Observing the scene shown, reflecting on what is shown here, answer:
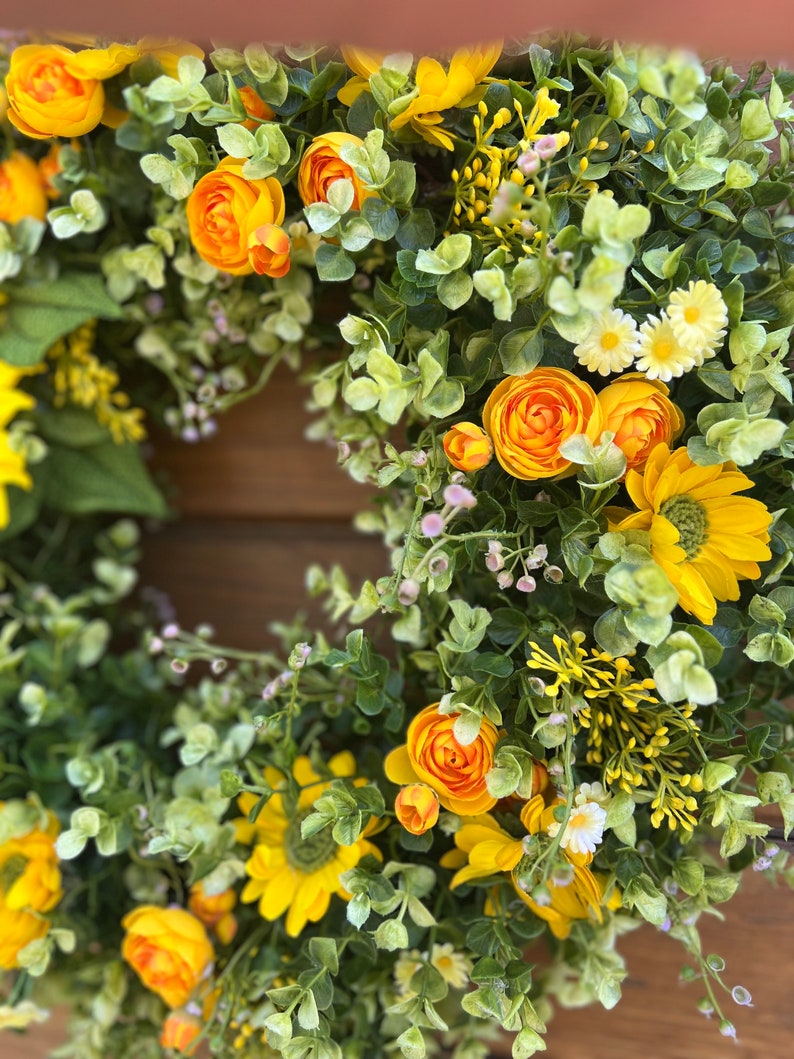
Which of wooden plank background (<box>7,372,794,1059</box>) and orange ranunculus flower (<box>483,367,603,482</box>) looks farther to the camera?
wooden plank background (<box>7,372,794,1059</box>)

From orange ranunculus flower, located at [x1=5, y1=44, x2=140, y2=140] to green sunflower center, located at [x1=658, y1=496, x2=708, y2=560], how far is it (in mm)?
425

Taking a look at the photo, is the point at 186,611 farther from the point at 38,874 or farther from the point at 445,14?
the point at 445,14

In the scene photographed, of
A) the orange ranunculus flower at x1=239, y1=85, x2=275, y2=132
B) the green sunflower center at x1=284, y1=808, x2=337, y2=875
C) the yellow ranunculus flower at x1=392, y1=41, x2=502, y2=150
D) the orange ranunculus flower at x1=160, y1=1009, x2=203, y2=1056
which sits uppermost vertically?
the yellow ranunculus flower at x1=392, y1=41, x2=502, y2=150

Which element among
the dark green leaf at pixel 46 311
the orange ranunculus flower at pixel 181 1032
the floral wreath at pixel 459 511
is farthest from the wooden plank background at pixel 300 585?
the orange ranunculus flower at pixel 181 1032

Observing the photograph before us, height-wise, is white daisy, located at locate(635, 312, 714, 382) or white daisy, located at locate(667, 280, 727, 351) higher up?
white daisy, located at locate(667, 280, 727, 351)

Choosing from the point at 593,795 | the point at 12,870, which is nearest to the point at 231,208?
the point at 593,795

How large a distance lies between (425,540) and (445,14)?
25cm

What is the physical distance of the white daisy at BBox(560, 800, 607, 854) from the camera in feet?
1.48

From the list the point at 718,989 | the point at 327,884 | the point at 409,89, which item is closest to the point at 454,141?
the point at 409,89

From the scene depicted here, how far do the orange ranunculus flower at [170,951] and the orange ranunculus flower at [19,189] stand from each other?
1.68 feet

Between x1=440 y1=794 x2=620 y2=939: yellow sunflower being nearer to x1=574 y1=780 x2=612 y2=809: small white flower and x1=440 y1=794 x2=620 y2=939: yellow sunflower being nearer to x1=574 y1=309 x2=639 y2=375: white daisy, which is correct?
x1=574 y1=780 x2=612 y2=809: small white flower

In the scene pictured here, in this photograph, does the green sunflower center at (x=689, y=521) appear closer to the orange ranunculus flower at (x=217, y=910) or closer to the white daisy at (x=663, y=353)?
the white daisy at (x=663, y=353)

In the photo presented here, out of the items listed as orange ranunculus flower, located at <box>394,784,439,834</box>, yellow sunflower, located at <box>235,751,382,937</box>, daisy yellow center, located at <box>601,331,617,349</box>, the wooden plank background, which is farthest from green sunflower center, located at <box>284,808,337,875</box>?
daisy yellow center, located at <box>601,331,617,349</box>

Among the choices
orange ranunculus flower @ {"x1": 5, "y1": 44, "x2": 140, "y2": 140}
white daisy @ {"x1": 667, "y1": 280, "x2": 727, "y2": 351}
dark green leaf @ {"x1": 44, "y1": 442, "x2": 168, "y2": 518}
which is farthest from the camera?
dark green leaf @ {"x1": 44, "y1": 442, "x2": 168, "y2": 518}
